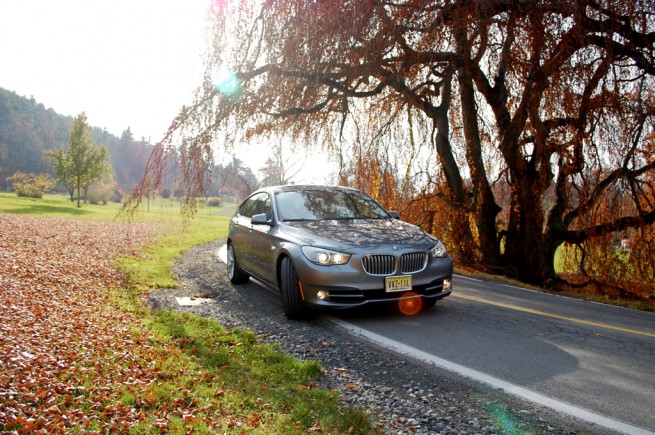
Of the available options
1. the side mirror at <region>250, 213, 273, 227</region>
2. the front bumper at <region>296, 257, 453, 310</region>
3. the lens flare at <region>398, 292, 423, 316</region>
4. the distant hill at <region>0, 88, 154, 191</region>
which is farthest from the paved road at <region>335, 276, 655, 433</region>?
the distant hill at <region>0, 88, 154, 191</region>

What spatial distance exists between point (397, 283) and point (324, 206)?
197 cm

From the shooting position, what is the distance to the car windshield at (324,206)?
258 inches

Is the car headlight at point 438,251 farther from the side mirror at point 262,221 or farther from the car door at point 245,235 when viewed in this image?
the car door at point 245,235

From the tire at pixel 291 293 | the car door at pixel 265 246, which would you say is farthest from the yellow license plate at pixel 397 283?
the car door at pixel 265 246

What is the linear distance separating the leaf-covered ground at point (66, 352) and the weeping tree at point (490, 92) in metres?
2.68

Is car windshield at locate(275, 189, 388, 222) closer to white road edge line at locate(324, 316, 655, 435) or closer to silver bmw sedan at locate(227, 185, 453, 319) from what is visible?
silver bmw sedan at locate(227, 185, 453, 319)

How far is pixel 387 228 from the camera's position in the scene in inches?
243

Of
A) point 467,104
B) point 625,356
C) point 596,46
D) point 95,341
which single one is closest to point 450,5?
point 596,46

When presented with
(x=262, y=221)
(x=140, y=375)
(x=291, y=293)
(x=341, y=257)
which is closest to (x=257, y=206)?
(x=262, y=221)

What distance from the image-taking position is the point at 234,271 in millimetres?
8320

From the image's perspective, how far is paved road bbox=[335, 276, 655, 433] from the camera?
11.3 feet

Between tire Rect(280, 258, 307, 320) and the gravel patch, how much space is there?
0.12 metres

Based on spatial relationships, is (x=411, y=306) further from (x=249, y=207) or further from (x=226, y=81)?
(x=226, y=81)

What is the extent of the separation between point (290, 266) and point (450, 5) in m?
5.76
